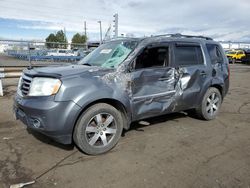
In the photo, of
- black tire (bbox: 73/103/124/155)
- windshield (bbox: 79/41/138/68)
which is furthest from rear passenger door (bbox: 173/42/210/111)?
black tire (bbox: 73/103/124/155)

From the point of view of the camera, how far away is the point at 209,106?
568 cm

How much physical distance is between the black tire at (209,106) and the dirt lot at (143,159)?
0.32m

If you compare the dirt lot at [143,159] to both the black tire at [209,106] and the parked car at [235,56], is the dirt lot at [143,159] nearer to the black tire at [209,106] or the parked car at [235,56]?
the black tire at [209,106]

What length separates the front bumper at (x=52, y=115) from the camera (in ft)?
11.4

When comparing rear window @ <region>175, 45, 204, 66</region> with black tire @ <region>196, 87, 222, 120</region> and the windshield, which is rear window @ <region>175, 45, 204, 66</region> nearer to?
black tire @ <region>196, 87, 222, 120</region>

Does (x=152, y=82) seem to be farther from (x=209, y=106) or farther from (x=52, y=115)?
(x=209, y=106)

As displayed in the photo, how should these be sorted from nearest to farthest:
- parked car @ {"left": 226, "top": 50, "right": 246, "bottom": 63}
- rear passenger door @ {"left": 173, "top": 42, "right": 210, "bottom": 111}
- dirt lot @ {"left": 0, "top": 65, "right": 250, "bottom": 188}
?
dirt lot @ {"left": 0, "top": 65, "right": 250, "bottom": 188} < rear passenger door @ {"left": 173, "top": 42, "right": 210, "bottom": 111} < parked car @ {"left": 226, "top": 50, "right": 246, "bottom": 63}

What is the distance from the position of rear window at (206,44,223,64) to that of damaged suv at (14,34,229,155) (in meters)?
0.04

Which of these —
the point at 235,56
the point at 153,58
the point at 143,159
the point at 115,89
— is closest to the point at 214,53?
the point at 153,58

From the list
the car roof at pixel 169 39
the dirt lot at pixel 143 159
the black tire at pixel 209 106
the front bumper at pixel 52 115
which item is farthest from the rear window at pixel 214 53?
the front bumper at pixel 52 115

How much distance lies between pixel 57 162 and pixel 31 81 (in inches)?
50.5

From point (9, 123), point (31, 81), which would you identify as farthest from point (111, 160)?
point (9, 123)

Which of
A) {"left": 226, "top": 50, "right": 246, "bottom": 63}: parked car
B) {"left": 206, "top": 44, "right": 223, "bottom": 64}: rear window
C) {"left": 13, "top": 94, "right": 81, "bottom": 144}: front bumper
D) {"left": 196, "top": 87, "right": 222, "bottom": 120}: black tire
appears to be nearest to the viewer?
{"left": 13, "top": 94, "right": 81, "bottom": 144}: front bumper

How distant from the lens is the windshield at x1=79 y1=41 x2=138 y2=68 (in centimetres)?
431
